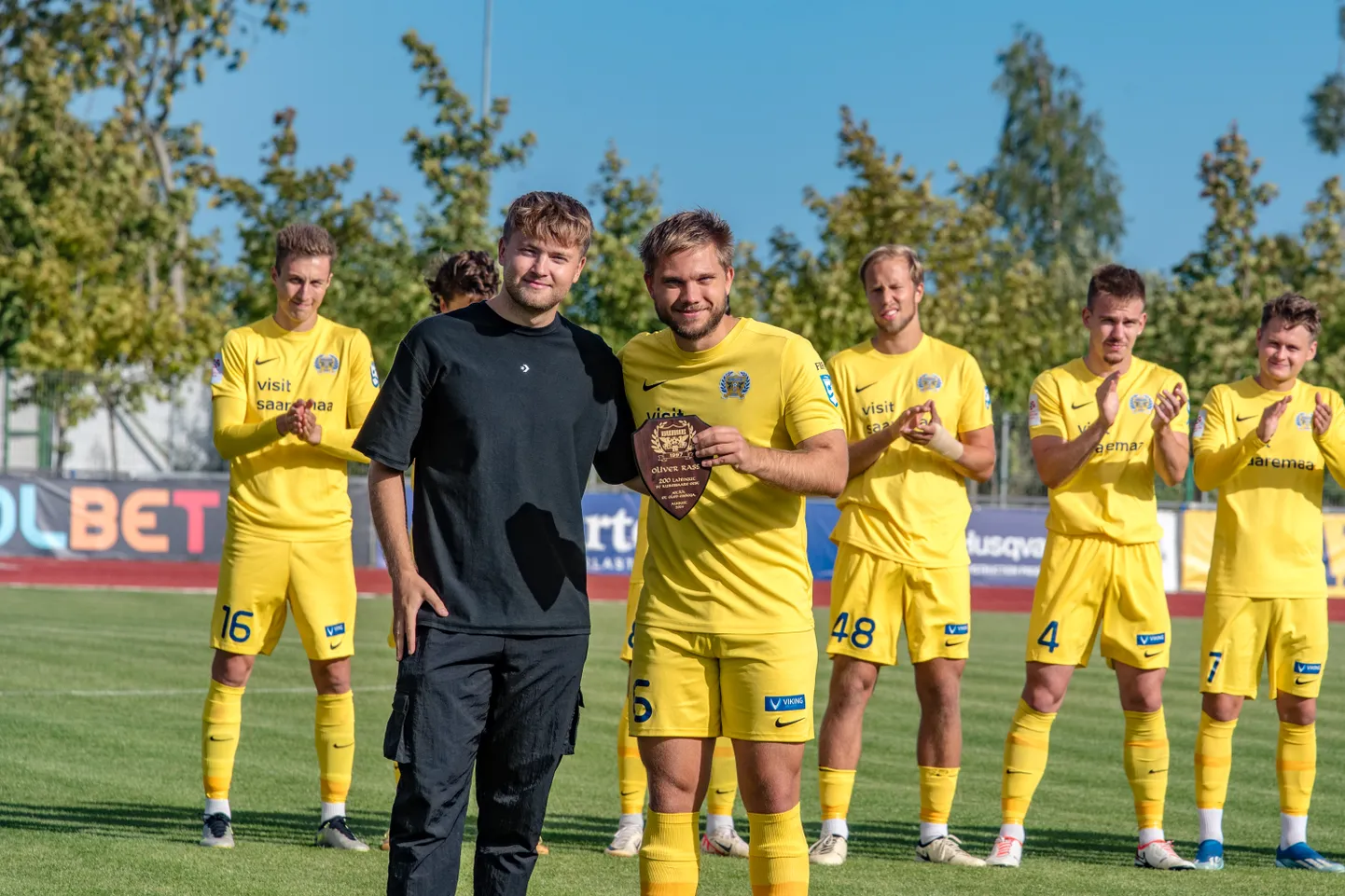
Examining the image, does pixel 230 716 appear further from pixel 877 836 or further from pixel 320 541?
pixel 877 836

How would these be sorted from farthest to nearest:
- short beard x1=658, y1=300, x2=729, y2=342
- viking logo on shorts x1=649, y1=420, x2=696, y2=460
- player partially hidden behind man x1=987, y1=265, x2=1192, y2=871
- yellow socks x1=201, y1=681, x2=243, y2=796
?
player partially hidden behind man x1=987, y1=265, x2=1192, y2=871 < yellow socks x1=201, y1=681, x2=243, y2=796 < short beard x1=658, y1=300, x2=729, y2=342 < viking logo on shorts x1=649, y1=420, x2=696, y2=460

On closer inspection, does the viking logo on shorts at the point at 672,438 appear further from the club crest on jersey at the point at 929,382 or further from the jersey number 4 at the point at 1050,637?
the jersey number 4 at the point at 1050,637

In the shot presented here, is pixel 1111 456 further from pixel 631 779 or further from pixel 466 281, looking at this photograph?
pixel 466 281

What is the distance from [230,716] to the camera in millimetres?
6879

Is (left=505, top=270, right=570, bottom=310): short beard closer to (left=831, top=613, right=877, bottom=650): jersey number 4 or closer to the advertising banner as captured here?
(left=831, top=613, right=877, bottom=650): jersey number 4

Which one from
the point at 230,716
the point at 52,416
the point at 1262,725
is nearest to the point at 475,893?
the point at 230,716

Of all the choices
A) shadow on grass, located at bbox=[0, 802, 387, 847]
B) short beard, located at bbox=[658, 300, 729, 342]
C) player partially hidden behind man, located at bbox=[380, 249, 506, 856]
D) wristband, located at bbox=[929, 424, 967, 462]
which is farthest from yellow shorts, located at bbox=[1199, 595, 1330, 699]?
shadow on grass, located at bbox=[0, 802, 387, 847]

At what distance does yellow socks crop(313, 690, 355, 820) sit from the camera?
6922mm

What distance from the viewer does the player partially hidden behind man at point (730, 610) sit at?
464 cm

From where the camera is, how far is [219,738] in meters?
6.83

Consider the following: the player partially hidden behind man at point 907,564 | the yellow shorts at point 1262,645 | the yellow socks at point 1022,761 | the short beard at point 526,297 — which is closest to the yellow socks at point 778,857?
the short beard at point 526,297

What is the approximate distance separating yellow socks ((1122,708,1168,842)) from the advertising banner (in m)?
17.0

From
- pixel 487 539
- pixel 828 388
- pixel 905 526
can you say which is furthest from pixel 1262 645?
pixel 487 539

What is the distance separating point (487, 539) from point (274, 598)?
281 centimetres
